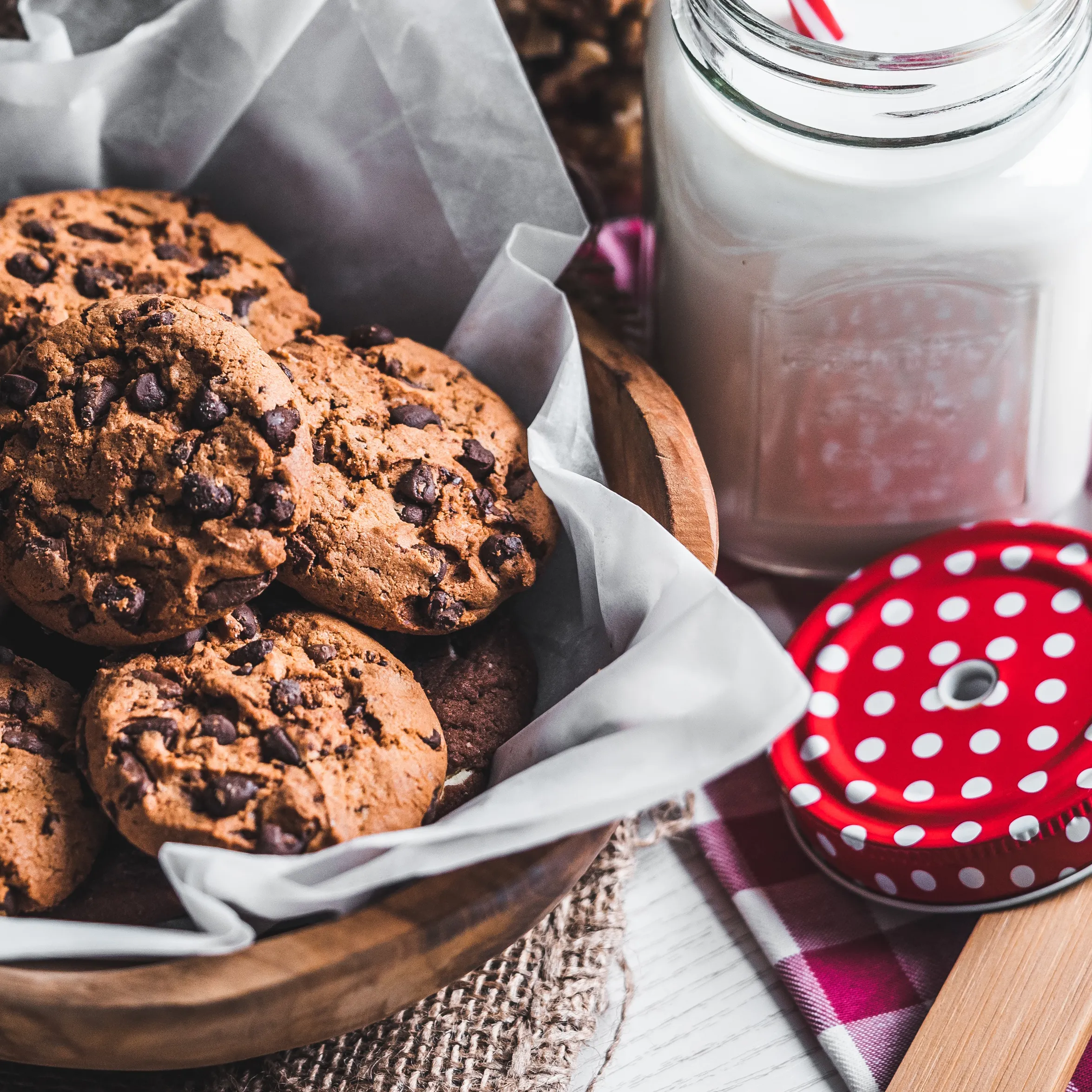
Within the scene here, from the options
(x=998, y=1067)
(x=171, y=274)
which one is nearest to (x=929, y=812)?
(x=998, y=1067)

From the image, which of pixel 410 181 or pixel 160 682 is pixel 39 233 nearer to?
pixel 410 181

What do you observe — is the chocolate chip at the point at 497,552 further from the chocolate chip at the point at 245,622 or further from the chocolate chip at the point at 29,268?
the chocolate chip at the point at 29,268

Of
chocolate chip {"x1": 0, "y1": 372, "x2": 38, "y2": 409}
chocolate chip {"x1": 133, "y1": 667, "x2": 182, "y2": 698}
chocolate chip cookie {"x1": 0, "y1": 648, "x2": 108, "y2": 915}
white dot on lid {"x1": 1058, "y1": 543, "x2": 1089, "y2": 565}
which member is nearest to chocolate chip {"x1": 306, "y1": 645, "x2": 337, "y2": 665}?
chocolate chip {"x1": 133, "y1": 667, "x2": 182, "y2": 698}

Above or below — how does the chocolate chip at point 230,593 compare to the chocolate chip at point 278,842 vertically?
above

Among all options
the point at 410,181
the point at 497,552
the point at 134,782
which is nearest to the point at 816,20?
the point at 410,181

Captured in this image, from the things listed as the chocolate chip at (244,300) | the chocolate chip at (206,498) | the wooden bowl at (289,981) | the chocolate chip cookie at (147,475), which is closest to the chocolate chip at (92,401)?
the chocolate chip cookie at (147,475)

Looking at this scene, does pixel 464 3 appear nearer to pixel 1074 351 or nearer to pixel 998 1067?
pixel 1074 351

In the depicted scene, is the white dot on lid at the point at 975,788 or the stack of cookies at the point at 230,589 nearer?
the stack of cookies at the point at 230,589
